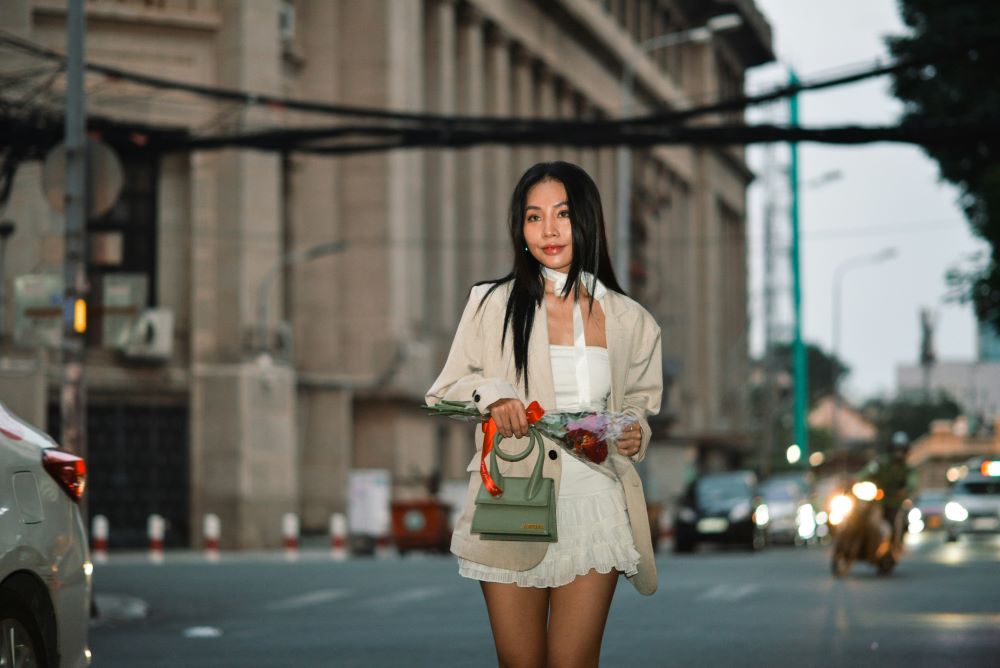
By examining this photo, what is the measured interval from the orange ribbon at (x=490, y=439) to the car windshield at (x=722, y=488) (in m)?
34.0

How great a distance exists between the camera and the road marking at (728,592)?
18547mm

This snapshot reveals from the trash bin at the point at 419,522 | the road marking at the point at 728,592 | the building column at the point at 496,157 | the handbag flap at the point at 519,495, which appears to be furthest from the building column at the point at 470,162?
the handbag flap at the point at 519,495

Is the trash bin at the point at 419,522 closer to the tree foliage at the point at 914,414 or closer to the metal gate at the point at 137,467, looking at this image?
the metal gate at the point at 137,467

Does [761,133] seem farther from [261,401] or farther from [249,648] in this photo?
[261,401]

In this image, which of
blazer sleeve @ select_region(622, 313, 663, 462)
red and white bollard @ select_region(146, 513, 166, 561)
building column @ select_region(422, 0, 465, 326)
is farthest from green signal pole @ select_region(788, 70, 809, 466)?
blazer sleeve @ select_region(622, 313, 663, 462)

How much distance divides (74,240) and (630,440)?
1374 cm

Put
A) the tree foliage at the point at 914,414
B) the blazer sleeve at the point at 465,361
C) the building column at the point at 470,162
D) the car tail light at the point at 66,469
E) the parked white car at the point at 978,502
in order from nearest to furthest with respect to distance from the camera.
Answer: the blazer sleeve at the point at 465,361 → the car tail light at the point at 66,469 → the parked white car at the point at 978,502 → the building column at the point at 470,162 → the tree foliage at the point at 914,414

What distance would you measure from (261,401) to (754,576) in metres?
19.9

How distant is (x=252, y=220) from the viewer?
41.1 m

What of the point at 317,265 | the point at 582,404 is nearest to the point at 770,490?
the point at 317,265

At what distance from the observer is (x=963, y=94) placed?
114ft

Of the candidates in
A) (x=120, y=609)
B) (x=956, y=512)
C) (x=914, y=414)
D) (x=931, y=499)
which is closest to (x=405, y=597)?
(x=120, y=609)

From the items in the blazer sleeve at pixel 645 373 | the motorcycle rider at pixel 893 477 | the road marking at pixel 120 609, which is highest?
the blazer sleeve at pixel 645 373

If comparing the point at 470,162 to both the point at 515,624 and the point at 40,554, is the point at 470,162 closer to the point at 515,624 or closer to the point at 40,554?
the point at 40,554
